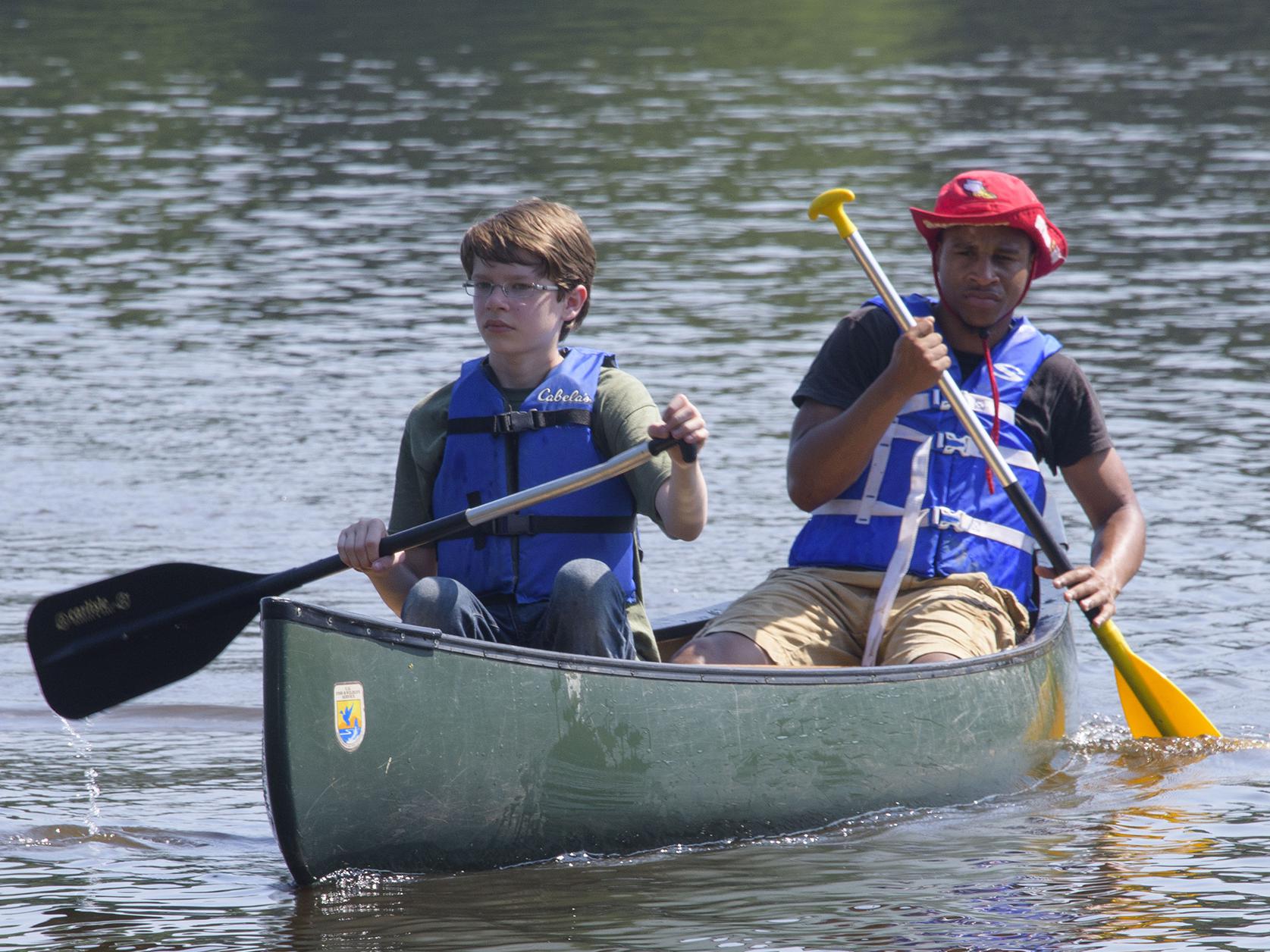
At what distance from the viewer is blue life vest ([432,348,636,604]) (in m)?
4.28

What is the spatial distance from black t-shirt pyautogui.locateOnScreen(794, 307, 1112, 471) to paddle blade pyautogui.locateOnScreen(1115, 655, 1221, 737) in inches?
23.7

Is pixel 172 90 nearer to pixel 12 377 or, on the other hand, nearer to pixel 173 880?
pixel 12 377

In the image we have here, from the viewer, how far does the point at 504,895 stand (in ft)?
13.2

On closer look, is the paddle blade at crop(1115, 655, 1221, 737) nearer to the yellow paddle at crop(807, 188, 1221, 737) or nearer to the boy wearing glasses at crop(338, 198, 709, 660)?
the yellow paddle at crop(807, 188, 1221, 737)

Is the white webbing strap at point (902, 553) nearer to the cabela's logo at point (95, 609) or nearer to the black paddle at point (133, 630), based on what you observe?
the black paddle at point (133, 630)

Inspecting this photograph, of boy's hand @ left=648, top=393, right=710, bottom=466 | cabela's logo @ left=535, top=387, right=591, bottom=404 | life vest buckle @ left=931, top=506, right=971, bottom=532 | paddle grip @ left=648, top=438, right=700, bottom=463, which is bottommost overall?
life vest buckle @ left=931, top=506, right=971, bottom=532

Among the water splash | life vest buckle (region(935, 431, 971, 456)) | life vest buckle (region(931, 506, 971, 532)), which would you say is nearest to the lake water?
the water splash

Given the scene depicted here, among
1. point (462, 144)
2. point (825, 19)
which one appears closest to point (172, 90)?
point (462, 144)

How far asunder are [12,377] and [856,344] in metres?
5.95

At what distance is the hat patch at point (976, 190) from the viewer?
4.64m

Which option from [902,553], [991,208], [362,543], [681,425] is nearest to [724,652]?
[902,553]

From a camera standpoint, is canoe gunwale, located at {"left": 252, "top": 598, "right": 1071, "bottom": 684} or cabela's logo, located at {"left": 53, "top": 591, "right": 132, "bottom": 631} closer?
canoe gunwale, located at {"left": 252, "top": 598, "right": 1071, "bottom": 684}

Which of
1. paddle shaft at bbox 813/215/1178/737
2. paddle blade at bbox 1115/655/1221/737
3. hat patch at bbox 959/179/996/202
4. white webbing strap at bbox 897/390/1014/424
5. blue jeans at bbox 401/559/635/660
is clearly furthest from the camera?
paddle blade at bbox 1115/655/1221/737

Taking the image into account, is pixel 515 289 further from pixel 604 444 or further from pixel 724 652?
pixel 724 652
